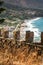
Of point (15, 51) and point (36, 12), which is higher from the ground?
point (36, 12)

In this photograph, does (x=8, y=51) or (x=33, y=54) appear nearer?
(x=33, y=54)

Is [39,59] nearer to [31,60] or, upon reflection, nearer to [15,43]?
[31,60]

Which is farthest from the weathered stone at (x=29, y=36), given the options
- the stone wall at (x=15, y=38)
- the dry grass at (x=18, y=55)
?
the dry grass at (x=18, y=55)

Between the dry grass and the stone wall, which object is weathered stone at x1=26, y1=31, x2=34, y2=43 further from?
the dry grass

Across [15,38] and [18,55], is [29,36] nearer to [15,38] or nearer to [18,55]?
[15,38]

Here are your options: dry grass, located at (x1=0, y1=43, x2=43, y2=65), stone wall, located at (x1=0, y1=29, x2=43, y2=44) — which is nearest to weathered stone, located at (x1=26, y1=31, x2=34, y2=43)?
stone wall, located at (x1=0, y1=29, x2=43, y2=44)

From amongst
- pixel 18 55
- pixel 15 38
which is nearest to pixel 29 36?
pixel 15 38

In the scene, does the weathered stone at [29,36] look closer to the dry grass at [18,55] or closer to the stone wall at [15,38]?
the stone wall at [15,38]

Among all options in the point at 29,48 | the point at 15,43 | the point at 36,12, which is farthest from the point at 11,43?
the point at 36,12

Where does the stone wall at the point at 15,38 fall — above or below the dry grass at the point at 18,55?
above
